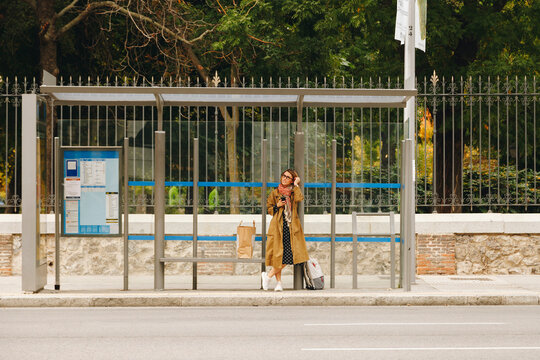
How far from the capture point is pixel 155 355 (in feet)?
23.8

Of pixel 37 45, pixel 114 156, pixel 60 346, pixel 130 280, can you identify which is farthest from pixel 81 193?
pixel 37 45

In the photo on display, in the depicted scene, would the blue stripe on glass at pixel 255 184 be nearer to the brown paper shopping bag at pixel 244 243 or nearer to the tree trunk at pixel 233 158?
the tree trunk at pixel 233 158

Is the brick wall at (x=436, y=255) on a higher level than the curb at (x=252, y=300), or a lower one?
higher

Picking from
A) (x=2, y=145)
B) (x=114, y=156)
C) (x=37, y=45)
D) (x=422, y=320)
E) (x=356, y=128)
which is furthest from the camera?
(x=37, y=45)

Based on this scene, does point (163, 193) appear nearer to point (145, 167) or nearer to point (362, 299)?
point (145, 167)

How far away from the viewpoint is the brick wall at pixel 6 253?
1436 centimetres

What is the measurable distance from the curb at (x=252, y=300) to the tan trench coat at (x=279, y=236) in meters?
0.66

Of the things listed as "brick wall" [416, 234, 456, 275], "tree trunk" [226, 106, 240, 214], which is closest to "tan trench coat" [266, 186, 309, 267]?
"tree trunk" [226, 106, 240, 214]

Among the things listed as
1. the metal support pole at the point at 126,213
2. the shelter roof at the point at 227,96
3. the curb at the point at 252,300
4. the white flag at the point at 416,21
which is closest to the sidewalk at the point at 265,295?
the curb at the point at 252,300

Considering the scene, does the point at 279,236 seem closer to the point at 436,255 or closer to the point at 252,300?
the point at 252,300

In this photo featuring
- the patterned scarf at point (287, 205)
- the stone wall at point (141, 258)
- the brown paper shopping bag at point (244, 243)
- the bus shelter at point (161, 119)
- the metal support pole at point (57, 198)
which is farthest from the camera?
the stone wall at point (141, 258)

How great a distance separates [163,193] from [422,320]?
15.0 ft

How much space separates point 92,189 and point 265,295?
122 inches

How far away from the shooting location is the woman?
12008 millimetres
